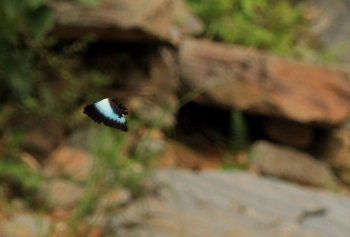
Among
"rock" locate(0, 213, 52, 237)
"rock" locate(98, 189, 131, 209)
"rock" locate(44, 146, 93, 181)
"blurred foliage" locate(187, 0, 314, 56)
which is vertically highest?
"blurred foliage" locate(187, 0, 314, 56)

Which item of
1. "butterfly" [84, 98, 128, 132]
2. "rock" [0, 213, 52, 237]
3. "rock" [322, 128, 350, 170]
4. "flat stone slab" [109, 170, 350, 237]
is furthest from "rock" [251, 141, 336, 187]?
"butterfly" [84, 98, 128, 132]

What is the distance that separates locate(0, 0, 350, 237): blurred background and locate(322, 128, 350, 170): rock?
0.01 m

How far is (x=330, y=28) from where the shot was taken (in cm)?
961

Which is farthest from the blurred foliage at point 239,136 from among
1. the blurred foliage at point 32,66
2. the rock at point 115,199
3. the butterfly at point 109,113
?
the butterfly at point 109,113

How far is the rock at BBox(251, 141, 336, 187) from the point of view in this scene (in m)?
6.73

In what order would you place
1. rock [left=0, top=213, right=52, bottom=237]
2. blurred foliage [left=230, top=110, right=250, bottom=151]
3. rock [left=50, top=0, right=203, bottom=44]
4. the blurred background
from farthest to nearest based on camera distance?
blurred foliage [left=230, top=110, right=250, bottom=151] → rock [left=50, top=0, right=203, bottom=44] → the blurred background → rock [left=0, top=213, right=52, bottom=237]

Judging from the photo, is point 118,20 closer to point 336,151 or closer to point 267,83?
point 267,83

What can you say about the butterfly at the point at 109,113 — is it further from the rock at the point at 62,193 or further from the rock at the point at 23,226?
the rock at the point at 62,193

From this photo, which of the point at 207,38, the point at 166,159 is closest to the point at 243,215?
the point at 166,159

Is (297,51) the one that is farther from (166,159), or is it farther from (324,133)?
(166,159)

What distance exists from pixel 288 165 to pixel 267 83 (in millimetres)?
841

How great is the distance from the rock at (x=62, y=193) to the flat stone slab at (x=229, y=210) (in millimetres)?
517

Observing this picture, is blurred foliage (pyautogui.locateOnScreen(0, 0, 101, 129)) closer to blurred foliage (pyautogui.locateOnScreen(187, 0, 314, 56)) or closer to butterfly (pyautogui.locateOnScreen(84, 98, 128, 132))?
blurred foliage (pyautogui.locateOnScreen(187, 0, 314, 56))

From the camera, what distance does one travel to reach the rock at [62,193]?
4074 mm
